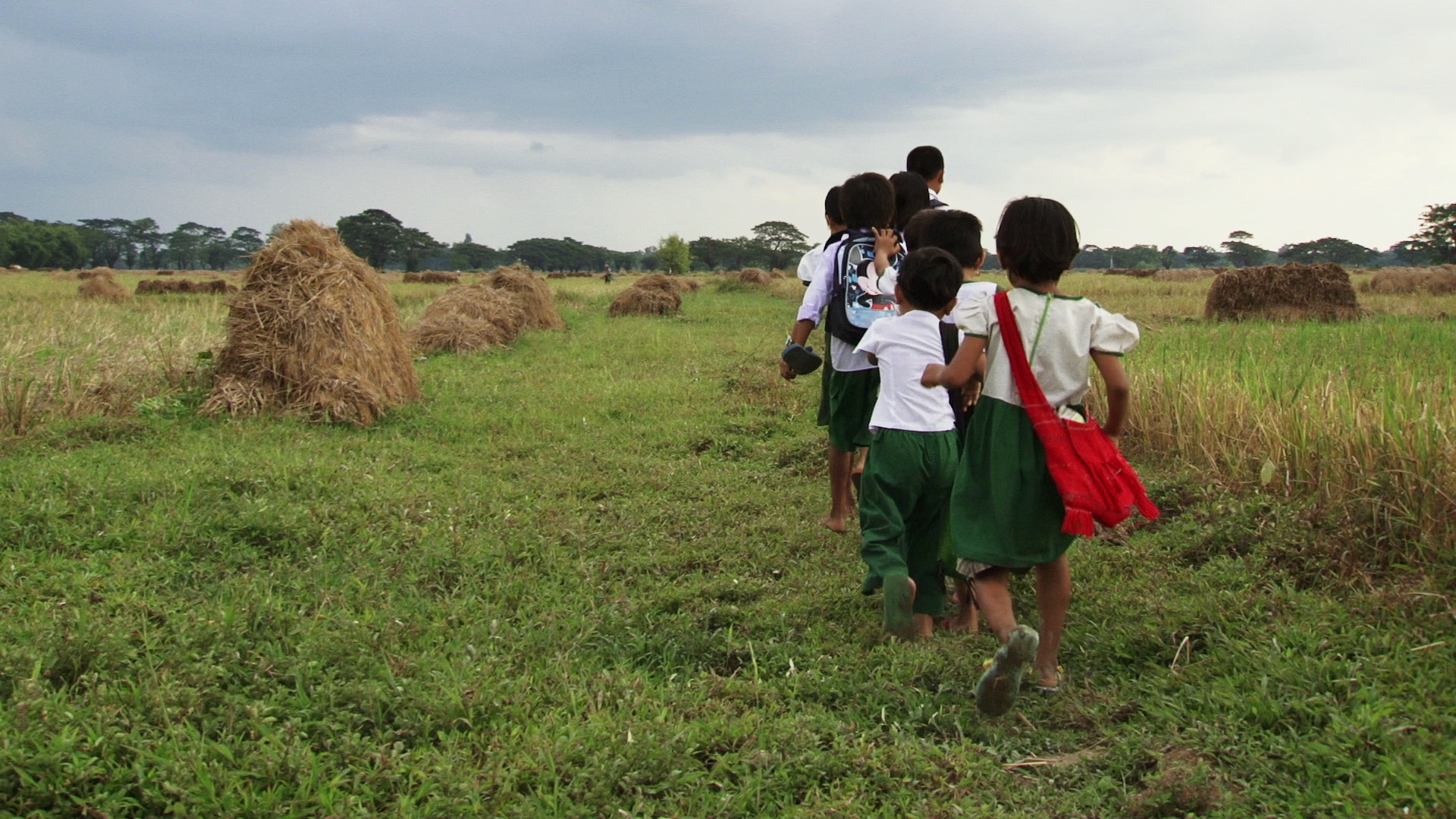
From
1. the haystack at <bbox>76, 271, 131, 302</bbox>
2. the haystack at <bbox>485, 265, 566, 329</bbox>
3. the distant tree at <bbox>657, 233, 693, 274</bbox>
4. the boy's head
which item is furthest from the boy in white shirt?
the distant tree at <bbox>657, 233, 693, 274</bbox>

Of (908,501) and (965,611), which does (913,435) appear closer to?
(908,501)

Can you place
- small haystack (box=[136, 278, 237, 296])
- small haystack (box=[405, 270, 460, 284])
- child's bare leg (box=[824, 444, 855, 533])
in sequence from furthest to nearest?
1. small haystack (box=[405, 270, 460, 284])
2. small haystack (box=[136, 278, 237, 296])
3. child's bare leg (box=[824, 444, 855, 533])

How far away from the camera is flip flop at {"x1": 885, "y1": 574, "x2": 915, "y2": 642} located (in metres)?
3.09

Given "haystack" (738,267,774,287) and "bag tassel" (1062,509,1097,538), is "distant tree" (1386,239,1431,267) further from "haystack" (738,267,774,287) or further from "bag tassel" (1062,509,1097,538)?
"bag tassel" (1062,509,1097,538)

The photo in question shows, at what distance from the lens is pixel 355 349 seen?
7.48 metres

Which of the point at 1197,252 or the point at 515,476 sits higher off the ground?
the point at 1197,252

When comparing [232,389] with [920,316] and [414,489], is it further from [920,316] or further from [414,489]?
[920,316]

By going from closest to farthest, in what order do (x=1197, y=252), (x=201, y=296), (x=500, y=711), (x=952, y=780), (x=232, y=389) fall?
(x=952, y=780) < (x=500, y=711) < (x=232, y=389) < (x=201, y=296) < (x=1197, y=252)

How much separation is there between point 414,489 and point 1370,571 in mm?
4193

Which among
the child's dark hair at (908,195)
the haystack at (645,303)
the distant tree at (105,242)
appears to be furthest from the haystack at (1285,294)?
the distant tree at (105,242)

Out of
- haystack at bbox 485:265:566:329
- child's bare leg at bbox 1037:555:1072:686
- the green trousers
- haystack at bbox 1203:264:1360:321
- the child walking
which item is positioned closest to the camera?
the child walking

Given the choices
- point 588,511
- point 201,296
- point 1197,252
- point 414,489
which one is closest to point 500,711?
point 588,511

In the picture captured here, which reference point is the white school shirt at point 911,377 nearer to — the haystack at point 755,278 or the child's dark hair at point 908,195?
the child's dark hair at point 908,195

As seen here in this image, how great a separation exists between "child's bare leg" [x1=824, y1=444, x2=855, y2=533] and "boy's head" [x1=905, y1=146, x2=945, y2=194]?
4.70 ft
